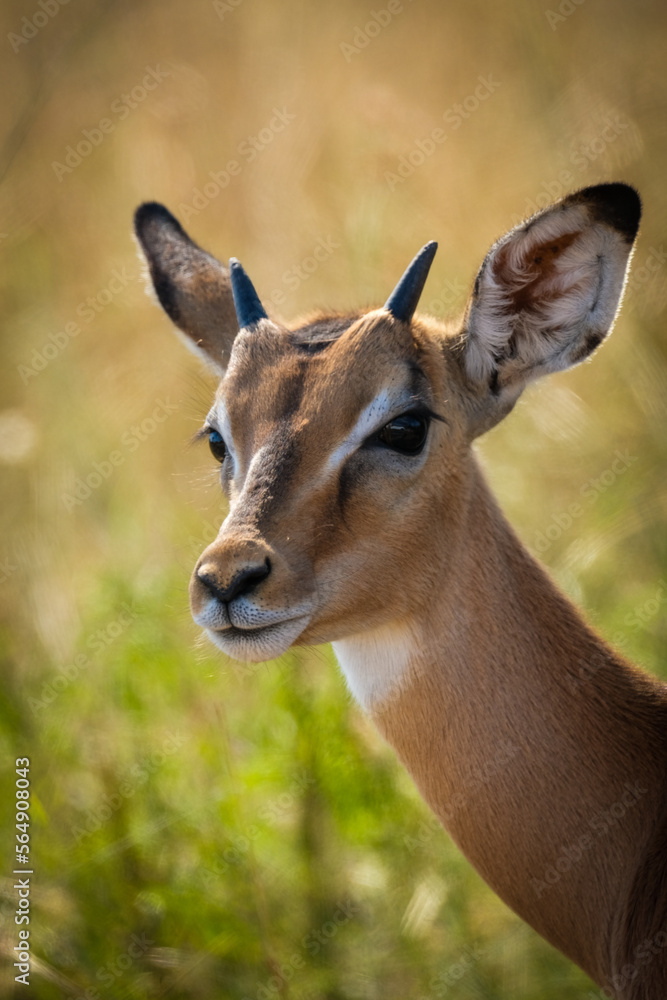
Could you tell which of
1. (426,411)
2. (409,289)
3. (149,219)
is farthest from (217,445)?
(149,219)

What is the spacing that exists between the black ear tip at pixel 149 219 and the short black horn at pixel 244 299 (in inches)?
33.9

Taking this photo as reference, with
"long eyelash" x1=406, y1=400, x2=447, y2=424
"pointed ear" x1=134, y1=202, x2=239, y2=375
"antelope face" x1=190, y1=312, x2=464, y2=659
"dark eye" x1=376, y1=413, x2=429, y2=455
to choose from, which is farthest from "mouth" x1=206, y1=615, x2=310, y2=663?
"pointed ear" x1=134, y1=202, x2=239, y2=375

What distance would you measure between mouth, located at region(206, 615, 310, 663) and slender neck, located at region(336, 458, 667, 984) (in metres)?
0.59

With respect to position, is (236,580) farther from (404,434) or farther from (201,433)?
(201,433)

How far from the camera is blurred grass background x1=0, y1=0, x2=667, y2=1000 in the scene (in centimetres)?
492

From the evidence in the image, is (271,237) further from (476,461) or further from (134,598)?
(476,461)

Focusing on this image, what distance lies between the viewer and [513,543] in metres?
4.01

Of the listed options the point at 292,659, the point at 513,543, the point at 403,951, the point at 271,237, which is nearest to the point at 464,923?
the point at 403,951

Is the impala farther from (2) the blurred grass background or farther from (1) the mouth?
(2) the blurred grass background

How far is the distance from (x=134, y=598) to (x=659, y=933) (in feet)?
11.8

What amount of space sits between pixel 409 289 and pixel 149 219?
64.9 inches

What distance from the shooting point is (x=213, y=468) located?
4496mm

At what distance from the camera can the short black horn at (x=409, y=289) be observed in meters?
3.76

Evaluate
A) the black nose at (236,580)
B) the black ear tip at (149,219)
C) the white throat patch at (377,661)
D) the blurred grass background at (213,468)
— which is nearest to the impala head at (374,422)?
the black nose at (236,580)
